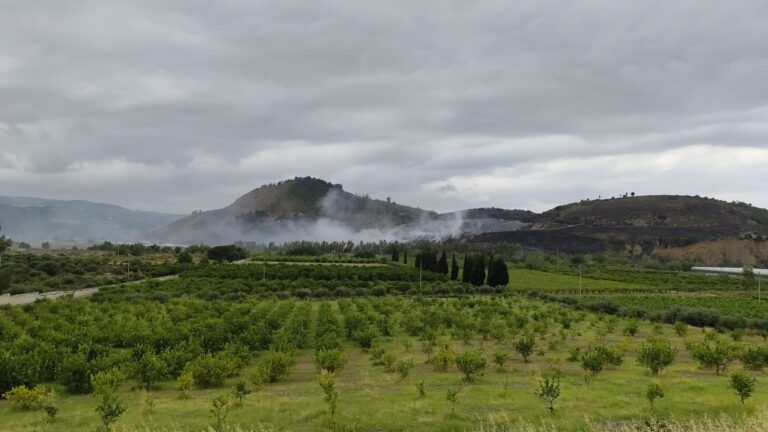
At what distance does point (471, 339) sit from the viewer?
91.5 ft

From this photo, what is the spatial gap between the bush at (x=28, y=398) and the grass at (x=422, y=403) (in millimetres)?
261

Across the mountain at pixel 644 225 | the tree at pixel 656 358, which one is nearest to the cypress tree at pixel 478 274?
the tree at pixel 656 358

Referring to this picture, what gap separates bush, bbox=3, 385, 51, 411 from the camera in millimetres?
14148

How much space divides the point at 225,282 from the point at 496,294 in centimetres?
3049

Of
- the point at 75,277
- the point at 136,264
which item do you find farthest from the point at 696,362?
the point at 136,264

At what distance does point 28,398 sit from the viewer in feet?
46.6

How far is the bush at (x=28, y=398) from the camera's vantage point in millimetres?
14148

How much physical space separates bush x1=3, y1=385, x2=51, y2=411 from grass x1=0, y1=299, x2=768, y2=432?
0.86ft

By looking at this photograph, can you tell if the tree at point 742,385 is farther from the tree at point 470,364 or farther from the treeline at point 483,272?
the treeline at point 483,272

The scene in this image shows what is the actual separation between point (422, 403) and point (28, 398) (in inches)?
413

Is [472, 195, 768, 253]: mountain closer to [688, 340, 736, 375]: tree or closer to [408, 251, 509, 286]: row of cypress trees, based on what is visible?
[408, 251, 509, 286]: row of cypress trees

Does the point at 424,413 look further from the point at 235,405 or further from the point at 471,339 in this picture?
the point at 471,339

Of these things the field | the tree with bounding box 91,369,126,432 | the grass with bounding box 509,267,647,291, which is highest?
the tree with bounding box 91,369,126,432

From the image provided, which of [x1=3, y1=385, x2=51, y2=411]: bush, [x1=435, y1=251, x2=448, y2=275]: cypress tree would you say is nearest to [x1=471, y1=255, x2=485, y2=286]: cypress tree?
[x1=435, y1=251, x2=448, y2=275]: cypress tree
